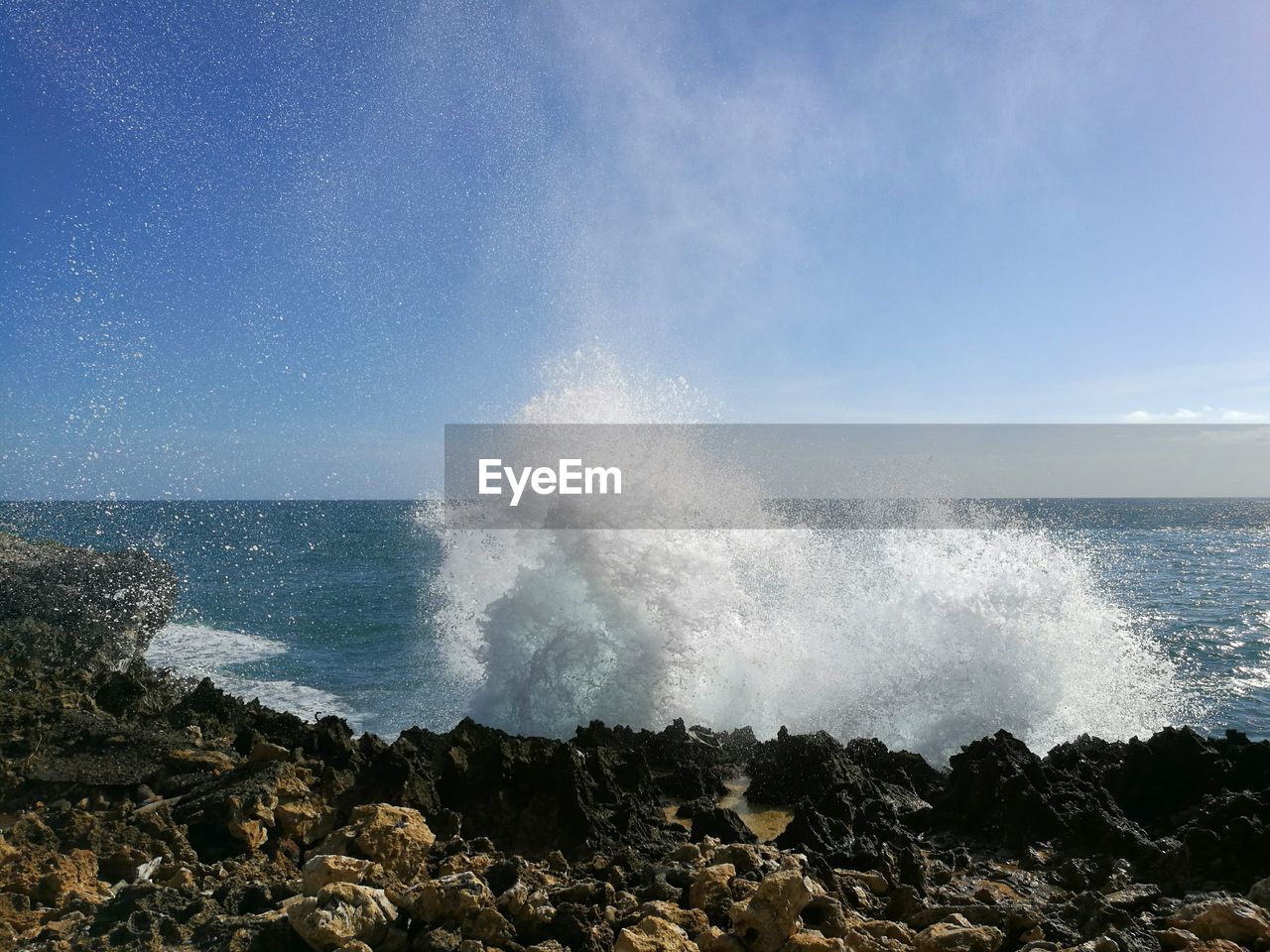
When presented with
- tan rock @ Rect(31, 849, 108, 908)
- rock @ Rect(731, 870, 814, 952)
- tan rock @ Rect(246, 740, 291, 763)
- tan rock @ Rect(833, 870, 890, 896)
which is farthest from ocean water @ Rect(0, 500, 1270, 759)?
rock @ Rect(731, 870, 814, 952)

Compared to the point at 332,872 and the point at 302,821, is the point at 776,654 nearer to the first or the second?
the point at 302,821

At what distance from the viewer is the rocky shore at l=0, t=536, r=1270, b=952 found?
15.7 feet

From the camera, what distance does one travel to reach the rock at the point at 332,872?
520 centimetres

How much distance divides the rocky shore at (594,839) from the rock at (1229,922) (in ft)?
0.05

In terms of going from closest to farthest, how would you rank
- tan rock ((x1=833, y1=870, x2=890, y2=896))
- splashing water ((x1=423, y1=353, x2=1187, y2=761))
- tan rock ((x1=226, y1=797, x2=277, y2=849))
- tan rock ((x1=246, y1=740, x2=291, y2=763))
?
tan rock ((x1=833, y1=870, x2=890, y2=896)), tan rock ((x1=226, y1=797, x2=277, y2=849)), tan rock ((x1=246, y1=740, x2=291, y2=763)), splashing water ((x1=423, y1=353, x2=1187, y2=761))

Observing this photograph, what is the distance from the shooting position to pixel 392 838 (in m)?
5.89

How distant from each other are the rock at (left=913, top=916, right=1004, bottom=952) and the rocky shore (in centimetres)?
2

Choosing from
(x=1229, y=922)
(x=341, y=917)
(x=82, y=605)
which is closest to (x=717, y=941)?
(x=341, y=917)

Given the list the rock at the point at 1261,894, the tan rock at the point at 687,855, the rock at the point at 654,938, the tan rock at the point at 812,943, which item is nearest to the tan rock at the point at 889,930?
the tan rock at the point at 812,943

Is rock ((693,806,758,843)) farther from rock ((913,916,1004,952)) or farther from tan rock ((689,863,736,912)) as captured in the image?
rock ((913,916,1004,952))

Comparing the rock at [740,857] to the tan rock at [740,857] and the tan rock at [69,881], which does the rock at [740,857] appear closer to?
the tan rock at [740,857]

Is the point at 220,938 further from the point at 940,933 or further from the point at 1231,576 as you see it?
the point at 1231,576

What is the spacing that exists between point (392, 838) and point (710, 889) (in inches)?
93.9

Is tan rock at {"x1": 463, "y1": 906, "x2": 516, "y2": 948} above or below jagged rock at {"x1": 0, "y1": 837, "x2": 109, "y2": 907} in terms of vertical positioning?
above
